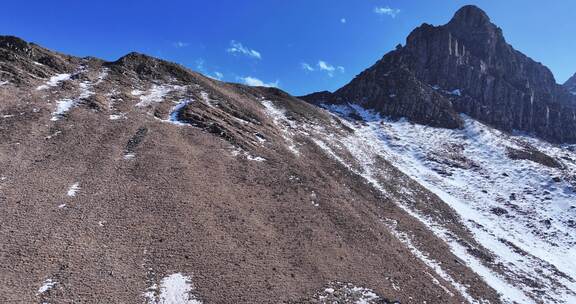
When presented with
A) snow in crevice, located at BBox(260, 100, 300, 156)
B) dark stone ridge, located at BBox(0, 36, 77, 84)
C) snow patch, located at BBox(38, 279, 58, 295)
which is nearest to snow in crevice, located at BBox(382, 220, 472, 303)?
snow in crevice, located at BBox(260, 100, 300, 156)

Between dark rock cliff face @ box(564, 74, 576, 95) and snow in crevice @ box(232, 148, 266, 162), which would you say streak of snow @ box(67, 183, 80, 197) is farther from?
dark rock cliff face @ box(564, 74, 576, 95)

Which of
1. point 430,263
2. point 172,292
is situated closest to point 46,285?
point 172,292

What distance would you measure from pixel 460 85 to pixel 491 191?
2768 inches

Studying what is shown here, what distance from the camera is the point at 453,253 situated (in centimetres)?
3634

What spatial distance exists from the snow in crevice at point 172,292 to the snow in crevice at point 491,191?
77.5 feet

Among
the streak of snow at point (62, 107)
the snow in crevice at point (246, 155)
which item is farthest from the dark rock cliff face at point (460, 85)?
the streak of snow at point (62, 107)

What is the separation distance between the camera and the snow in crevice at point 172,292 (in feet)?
71.3

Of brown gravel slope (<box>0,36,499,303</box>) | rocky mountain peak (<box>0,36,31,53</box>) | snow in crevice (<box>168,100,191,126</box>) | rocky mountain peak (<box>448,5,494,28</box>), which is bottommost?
brown gravel slope (<box>0,36,499,303</box>)

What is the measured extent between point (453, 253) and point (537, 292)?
685 centimetres

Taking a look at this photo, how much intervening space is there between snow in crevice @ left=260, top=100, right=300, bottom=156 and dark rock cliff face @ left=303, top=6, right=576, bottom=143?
35168 millimetres

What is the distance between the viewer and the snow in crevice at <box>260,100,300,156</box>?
52.6 meters

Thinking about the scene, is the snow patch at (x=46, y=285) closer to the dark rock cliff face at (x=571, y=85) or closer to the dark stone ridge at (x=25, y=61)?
the dark stone ridge at (x=25, y=61)

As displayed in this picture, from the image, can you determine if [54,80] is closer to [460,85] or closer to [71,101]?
[71,101]

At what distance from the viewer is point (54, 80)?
2117 inches
